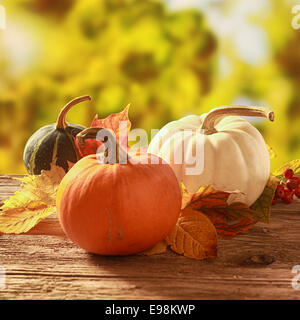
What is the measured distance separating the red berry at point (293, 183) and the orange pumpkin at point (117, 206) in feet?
1.20

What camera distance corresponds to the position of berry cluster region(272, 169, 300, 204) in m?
1.00

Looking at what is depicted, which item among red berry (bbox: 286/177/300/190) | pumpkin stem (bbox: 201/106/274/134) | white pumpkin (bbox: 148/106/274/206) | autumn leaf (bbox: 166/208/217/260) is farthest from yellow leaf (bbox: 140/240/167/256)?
red berry (bbox: 286/177/300/190)

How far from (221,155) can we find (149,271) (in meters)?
0.27

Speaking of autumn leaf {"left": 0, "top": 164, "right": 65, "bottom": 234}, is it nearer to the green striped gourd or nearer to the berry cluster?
the green striped gourd

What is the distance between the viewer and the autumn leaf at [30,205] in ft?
2.72

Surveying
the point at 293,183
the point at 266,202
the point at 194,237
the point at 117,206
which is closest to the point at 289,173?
the point at 293,183

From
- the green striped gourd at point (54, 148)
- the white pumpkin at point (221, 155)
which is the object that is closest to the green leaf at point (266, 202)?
the white pumpkin at point (221, 155)

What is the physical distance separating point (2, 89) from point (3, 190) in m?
0.64

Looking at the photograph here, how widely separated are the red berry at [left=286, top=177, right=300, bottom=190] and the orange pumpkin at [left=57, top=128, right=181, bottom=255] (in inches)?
14.4

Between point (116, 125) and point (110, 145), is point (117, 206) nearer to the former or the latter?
point (110, 145)

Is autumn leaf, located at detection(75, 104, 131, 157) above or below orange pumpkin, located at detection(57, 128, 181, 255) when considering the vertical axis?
above

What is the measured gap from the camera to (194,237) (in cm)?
75

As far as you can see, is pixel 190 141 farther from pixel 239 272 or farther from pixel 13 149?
pixel 13 149

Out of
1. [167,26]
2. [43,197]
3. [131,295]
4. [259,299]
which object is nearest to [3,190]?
[43,197]
